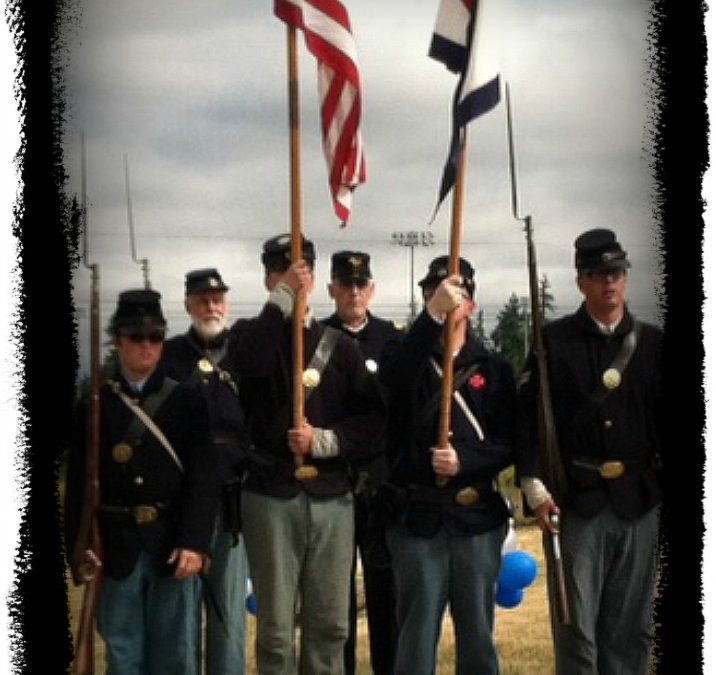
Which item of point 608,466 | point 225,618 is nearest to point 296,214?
point 608,466

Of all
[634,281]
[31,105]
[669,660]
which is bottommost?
[669,660]

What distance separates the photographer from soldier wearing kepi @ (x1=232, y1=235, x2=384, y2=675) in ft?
21.8

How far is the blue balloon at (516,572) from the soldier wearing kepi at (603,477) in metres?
0.44

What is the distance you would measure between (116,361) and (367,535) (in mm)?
1637

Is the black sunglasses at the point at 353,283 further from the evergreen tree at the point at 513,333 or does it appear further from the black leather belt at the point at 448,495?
the black leather belt at the point at 448,495

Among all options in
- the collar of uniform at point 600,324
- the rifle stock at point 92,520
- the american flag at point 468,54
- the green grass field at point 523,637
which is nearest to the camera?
the rifle stock at point 92,520

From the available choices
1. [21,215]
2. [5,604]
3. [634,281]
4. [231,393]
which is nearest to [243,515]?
[231,393]

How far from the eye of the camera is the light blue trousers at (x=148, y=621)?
21.2 ft

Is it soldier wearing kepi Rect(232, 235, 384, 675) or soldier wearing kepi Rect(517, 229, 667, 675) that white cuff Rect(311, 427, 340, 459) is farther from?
soldier wearing kepi Rect(517, 229, 667, 675)

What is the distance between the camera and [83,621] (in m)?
6.35

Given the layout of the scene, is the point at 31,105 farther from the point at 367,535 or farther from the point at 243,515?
the point at 367,535

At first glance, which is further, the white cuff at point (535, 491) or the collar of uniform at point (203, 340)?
the collar of uniform at point (203, 340)

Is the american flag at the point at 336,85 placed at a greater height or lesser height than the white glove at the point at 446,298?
greater

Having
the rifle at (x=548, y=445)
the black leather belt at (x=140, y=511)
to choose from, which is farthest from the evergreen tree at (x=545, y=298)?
the black leather belt at (x=140, y=511)
